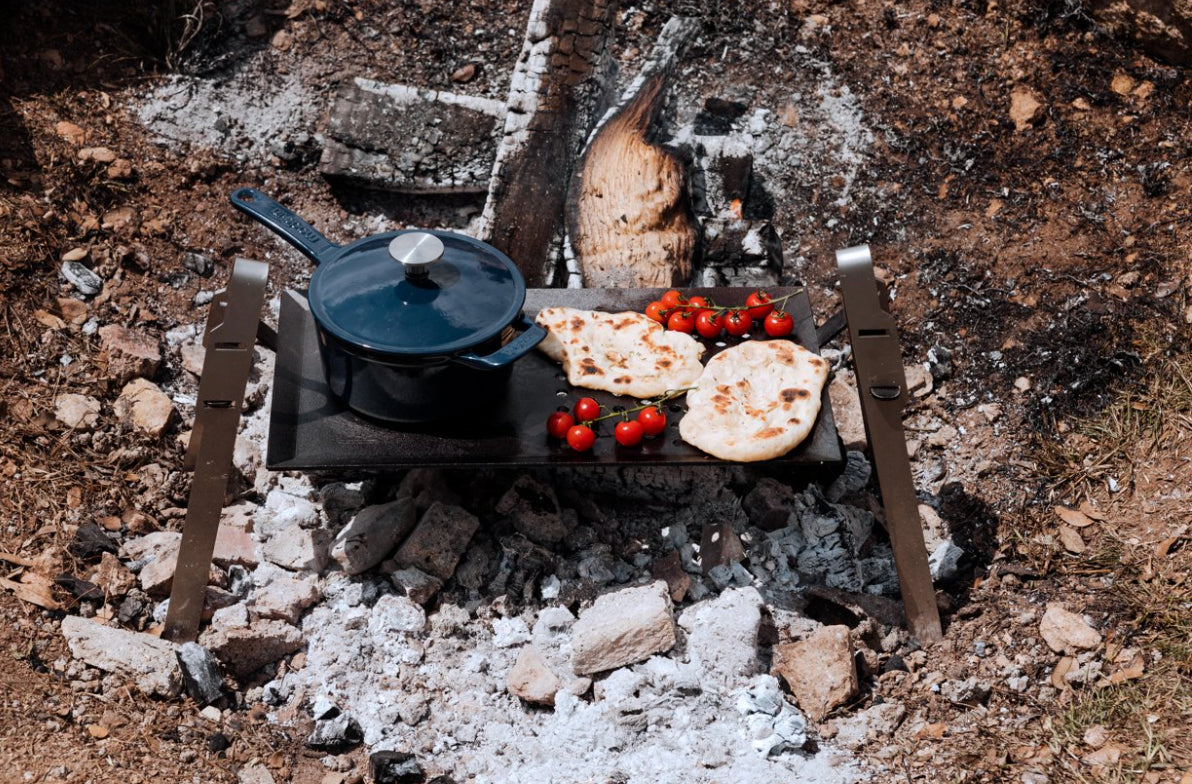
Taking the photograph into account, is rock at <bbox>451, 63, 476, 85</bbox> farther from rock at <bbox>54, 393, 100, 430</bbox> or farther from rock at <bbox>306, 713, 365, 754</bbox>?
rock at <bbox>306, 713, 365, 754</bbox>

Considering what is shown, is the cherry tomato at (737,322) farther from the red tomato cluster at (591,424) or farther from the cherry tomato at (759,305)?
the red tomato cluster at (591,424)

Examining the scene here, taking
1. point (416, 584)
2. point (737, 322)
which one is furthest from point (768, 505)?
point (416, 584)

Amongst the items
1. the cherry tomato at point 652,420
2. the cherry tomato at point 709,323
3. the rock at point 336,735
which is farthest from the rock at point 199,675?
the cherry tomato at point 709,323

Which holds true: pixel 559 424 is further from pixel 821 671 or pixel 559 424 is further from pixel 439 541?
pixel 821 671

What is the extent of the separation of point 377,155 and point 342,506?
2.22m

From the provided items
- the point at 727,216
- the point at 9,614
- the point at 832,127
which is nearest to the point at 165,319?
the point at 9,614

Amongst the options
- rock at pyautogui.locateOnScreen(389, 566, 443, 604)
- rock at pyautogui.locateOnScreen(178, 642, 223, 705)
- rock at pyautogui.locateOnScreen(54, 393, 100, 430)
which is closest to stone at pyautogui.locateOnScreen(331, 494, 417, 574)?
rock at pyautogui.locateOnScreen(389, 566, 443, 604)

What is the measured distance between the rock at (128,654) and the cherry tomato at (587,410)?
1737mm

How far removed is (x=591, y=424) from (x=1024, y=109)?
355 centimetres

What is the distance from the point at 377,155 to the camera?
540 centimetres

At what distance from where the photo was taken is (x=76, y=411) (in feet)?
13.8

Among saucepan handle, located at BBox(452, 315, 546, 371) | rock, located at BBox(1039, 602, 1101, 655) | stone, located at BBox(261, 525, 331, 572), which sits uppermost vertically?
saucepan handle, located at BBox(452, 315, 546, 371)

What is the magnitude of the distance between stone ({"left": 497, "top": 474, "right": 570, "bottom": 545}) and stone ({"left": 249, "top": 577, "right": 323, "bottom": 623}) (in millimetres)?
839

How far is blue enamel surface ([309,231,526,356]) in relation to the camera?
3.35m
